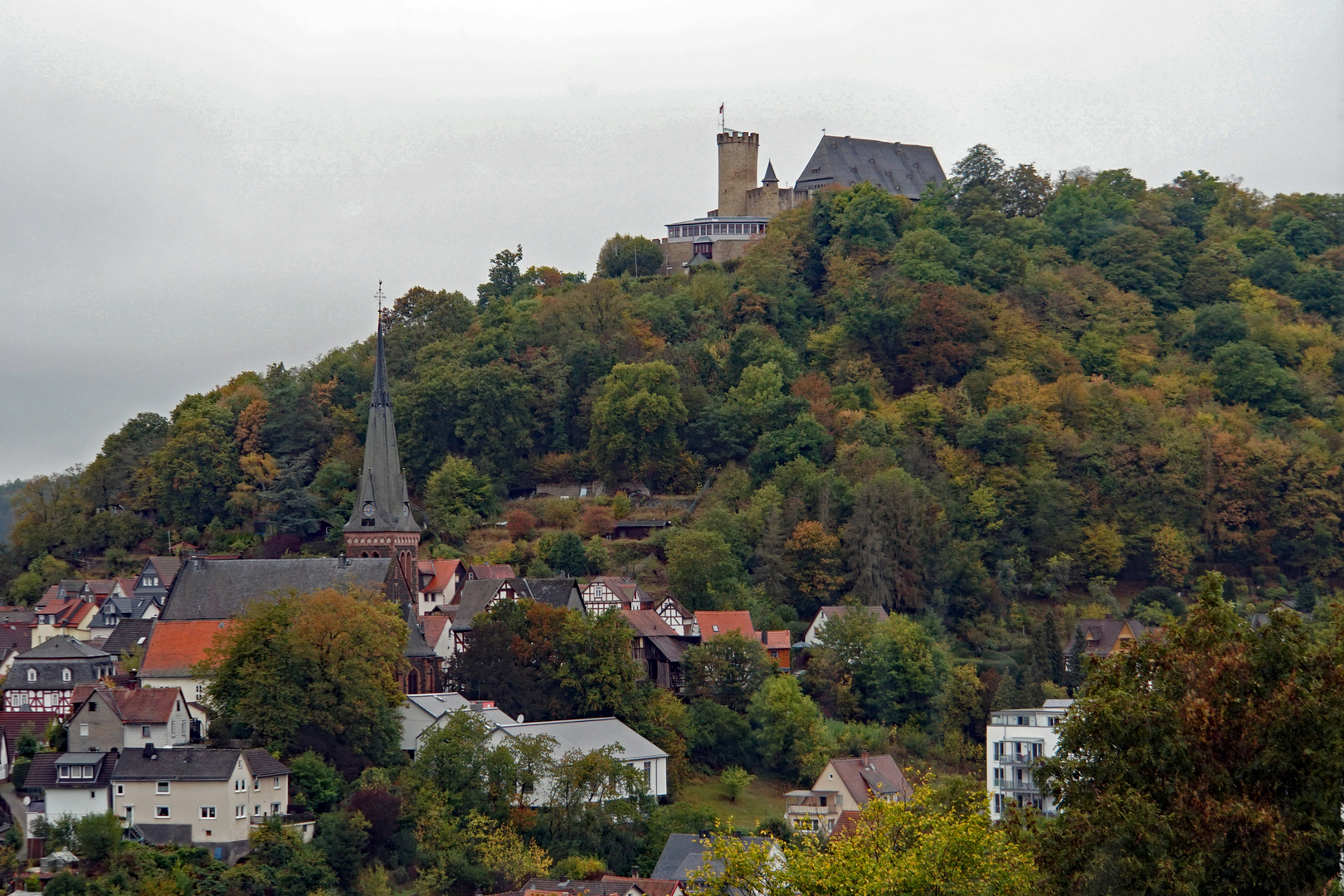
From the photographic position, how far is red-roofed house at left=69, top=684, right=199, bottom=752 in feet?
188

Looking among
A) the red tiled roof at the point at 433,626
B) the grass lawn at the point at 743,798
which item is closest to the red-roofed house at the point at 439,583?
the red tiled roof at the point at 433,626

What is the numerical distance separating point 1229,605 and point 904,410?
67959 millimetres

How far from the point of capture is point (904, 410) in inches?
3716

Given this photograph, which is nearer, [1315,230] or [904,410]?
[904,410]

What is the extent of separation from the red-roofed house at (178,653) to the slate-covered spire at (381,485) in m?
13.3

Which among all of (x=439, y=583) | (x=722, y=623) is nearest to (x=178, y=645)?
(x=439, y=583)

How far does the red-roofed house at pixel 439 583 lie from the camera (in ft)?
257

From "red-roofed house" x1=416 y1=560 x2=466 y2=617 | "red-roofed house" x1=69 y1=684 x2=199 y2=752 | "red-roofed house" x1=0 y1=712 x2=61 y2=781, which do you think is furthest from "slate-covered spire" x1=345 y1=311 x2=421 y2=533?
"red-roofed house" x1=69 y1=684 x2=199 y2=752

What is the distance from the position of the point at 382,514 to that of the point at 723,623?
1559 centimetres

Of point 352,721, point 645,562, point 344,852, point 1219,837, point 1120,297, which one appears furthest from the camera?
point 1120,297

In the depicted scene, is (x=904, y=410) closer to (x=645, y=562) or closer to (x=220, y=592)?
(x=645, y=562)

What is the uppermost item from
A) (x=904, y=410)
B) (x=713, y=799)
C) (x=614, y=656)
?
(x=904, y=410)

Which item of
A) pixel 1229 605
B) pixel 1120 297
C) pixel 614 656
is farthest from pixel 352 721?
pixel 1120 297

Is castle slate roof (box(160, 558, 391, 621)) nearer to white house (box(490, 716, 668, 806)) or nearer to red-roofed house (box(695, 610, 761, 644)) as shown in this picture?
white house (box(490, 716, 668, 806))
